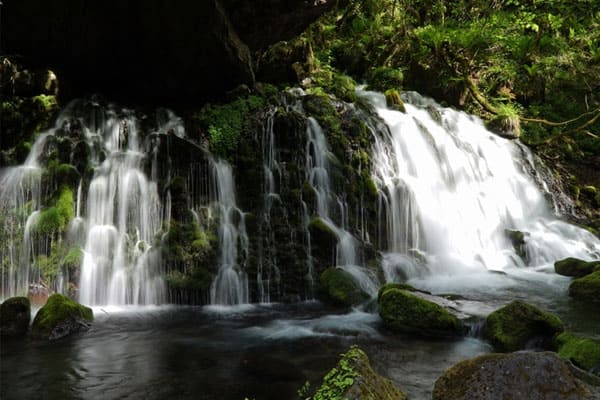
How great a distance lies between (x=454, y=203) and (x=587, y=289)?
534 cm

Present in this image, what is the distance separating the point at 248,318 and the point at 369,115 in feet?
27.9

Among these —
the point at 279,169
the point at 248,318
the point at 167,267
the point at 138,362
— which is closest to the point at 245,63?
the point at 279,169

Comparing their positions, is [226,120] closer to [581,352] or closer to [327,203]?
[327,203]

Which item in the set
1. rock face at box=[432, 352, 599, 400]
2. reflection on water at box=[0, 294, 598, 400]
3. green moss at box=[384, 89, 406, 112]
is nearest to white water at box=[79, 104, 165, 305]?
reflection on water at box=[0, 294, 598, 400]

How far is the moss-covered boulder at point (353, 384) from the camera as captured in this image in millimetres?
3885

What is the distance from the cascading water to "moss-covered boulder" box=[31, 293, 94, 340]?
5.49 metres

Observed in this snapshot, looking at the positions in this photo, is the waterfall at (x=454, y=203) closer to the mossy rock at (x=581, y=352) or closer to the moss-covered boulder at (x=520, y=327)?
the moss-covered boulder at (x=520, y=327)

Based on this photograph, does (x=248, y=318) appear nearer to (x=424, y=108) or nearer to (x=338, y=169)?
(x=338, y=169)

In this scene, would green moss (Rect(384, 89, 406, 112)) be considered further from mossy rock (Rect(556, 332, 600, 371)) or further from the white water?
→ mossy rock (Rect(556, 332, 600, 371))

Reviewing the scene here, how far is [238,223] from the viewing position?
11.0 metres

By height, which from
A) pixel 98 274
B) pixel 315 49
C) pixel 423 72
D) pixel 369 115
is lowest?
pixel 98 274

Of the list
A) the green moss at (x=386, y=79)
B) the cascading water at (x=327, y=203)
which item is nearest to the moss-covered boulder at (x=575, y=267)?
the cascading water at (x=327, y=203)

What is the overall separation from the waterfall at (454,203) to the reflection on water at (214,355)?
400 centimetres

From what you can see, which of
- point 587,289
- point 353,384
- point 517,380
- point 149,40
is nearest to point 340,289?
point 587,289
